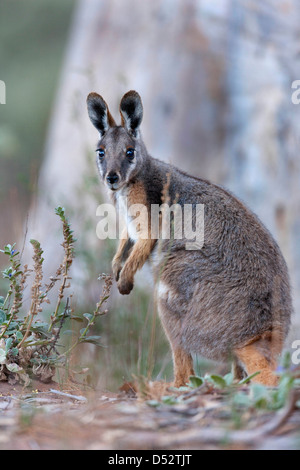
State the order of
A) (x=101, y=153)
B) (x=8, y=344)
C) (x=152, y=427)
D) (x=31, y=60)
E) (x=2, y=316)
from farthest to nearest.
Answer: (x=31, y=60) → (x=101, y=153) → (x=2, y=316) → (x=8, y=344) → (x=152, y=427)

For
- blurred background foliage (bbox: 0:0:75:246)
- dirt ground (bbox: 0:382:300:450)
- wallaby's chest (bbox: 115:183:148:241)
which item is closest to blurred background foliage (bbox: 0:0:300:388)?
wallaby's chest (bbox: 115:183:148:241)

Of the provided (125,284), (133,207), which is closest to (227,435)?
(125,284)

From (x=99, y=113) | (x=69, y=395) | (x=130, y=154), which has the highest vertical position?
(x=99, y=113)

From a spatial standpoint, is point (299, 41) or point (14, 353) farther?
point (299, 41)

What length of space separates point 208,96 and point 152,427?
834cm

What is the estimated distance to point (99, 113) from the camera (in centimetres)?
558

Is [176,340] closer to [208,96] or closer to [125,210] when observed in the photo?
[125,210]

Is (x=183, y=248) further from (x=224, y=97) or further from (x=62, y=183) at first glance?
(x=62, y=183)

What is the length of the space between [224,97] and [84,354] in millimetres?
5775

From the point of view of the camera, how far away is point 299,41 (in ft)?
32.8

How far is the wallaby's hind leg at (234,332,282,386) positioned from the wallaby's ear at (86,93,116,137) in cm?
220

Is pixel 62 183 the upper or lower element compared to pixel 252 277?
upper
